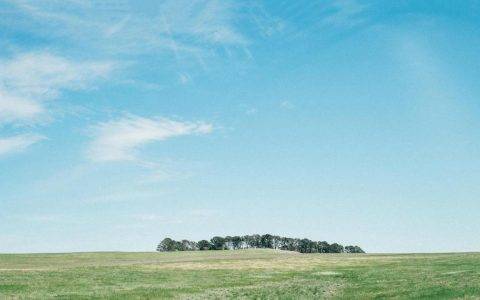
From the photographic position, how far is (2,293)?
4666cm

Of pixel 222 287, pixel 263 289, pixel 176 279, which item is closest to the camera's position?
pixel 263 289

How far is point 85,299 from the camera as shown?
44.1 m

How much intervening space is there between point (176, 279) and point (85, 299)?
2062 cm

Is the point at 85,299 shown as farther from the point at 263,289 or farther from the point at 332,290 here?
the point at 332,290

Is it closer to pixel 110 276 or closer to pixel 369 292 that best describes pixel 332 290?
pixel 369 292

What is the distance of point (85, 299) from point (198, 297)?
9.46 metres

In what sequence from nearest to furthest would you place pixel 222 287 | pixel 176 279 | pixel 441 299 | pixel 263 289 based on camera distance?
1. pixel 441 299
2. pixel 263 289
3. pixel 222 287
4. pixel 176 279

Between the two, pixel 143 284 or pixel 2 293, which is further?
pixel 143 284

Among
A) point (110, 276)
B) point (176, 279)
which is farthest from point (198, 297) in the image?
point (110, 276)

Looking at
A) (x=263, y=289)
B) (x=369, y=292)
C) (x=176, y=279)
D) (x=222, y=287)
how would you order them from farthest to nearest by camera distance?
(x=176, y=279) → (x=222, y=287) → (x=263, y=289) → (x=369, y=292)

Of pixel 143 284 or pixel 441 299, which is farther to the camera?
pixel 143 284

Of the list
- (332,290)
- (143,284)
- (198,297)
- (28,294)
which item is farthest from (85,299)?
(332,290)

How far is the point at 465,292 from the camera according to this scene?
3481 cm

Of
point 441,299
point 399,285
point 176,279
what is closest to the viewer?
point 441,299
